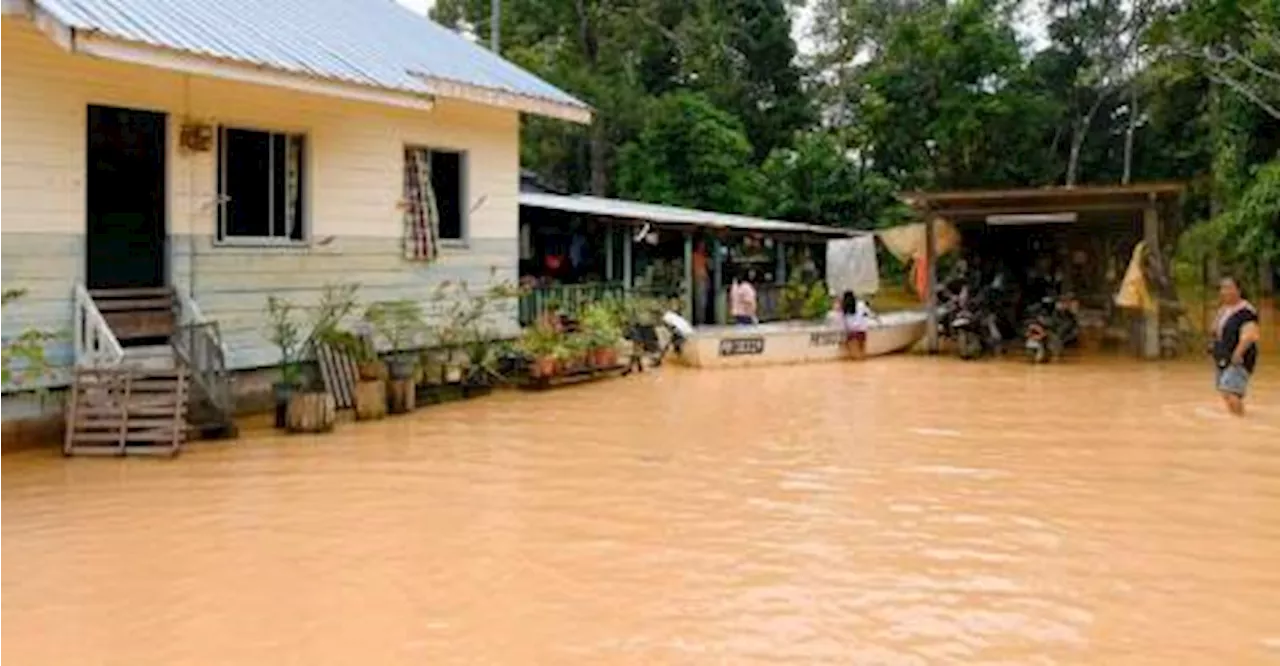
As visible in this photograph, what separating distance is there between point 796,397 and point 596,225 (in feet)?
22.9

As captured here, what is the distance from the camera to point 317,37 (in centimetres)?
1255

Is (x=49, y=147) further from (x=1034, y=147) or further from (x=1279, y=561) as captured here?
(x=1034, y=147)

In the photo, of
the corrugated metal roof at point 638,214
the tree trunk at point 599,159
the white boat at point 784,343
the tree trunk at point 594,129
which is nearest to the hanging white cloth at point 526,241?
the corrugated metal roof at point 638,214

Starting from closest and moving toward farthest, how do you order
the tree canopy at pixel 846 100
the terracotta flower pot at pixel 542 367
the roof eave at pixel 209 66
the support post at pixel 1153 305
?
the roof eave at pixel 209 66, the terracotta flower pot at pixel 542 367, the support post at pixel 1153 305, the tree canopy at pixel 846 100

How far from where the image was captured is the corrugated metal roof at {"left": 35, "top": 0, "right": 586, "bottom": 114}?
972 cm

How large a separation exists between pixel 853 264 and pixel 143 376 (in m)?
17.4

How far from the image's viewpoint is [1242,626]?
5.48m

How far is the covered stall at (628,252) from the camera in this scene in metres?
19.6

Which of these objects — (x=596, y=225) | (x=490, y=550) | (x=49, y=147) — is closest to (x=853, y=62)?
(x=596, y=225)

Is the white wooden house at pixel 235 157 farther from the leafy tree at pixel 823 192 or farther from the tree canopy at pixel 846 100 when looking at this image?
the leafy tree at pixel 823 192

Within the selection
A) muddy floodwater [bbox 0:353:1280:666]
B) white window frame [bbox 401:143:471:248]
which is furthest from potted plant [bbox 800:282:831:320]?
muddy floodwater [bbox 0:353:1280:666]

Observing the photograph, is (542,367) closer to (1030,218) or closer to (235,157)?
(235,157)

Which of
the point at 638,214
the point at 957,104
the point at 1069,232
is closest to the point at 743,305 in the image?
the point at 638,214

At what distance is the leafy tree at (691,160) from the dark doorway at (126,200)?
2094 centimetres
